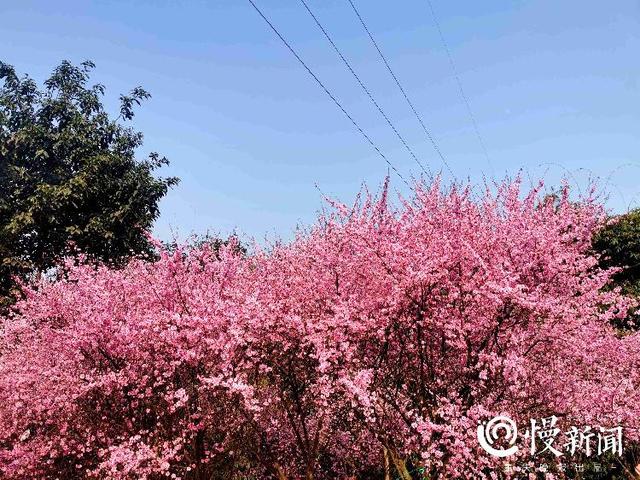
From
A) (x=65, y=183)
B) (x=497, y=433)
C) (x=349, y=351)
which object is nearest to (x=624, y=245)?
(x=497, y=433)

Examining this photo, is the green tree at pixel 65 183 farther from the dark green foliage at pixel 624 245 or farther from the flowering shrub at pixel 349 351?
the dark green foliage at pixel 624 245

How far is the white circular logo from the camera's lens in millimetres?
6660

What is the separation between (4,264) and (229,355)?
45.1 ft

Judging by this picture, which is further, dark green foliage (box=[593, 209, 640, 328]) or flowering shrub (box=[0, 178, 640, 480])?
dark green foliage (box=[593, 209, 640, 328])

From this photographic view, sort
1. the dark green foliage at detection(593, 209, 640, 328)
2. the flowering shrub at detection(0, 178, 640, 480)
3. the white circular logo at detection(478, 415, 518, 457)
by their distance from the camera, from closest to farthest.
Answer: the white circular logo at detection(478, 415, 518, 457) < the flowering shrub at detection(0, 178, 640, 480) < the dark green foliage at detection(593, 209, 640, 328)

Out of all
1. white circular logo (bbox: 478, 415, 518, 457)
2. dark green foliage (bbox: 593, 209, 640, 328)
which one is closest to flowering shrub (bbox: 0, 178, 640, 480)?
white circular logo (bbox: 478, 415, 518, 457)

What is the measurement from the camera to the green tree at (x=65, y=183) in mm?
18500

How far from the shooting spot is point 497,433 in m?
7.10

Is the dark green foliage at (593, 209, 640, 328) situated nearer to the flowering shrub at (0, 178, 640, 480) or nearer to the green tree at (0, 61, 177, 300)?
the flowering shrub at (0, 178, 640, 480)

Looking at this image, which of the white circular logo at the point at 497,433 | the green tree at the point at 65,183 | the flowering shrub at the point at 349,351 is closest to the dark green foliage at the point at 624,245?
the flowering shrub at the point at 349,351

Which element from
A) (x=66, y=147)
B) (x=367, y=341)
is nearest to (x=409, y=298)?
(x=367, y=341)

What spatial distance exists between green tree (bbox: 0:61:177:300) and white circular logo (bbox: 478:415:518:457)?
596 inches

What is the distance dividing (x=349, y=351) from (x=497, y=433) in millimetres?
2312

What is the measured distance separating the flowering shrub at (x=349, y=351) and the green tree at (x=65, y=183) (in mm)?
10894
